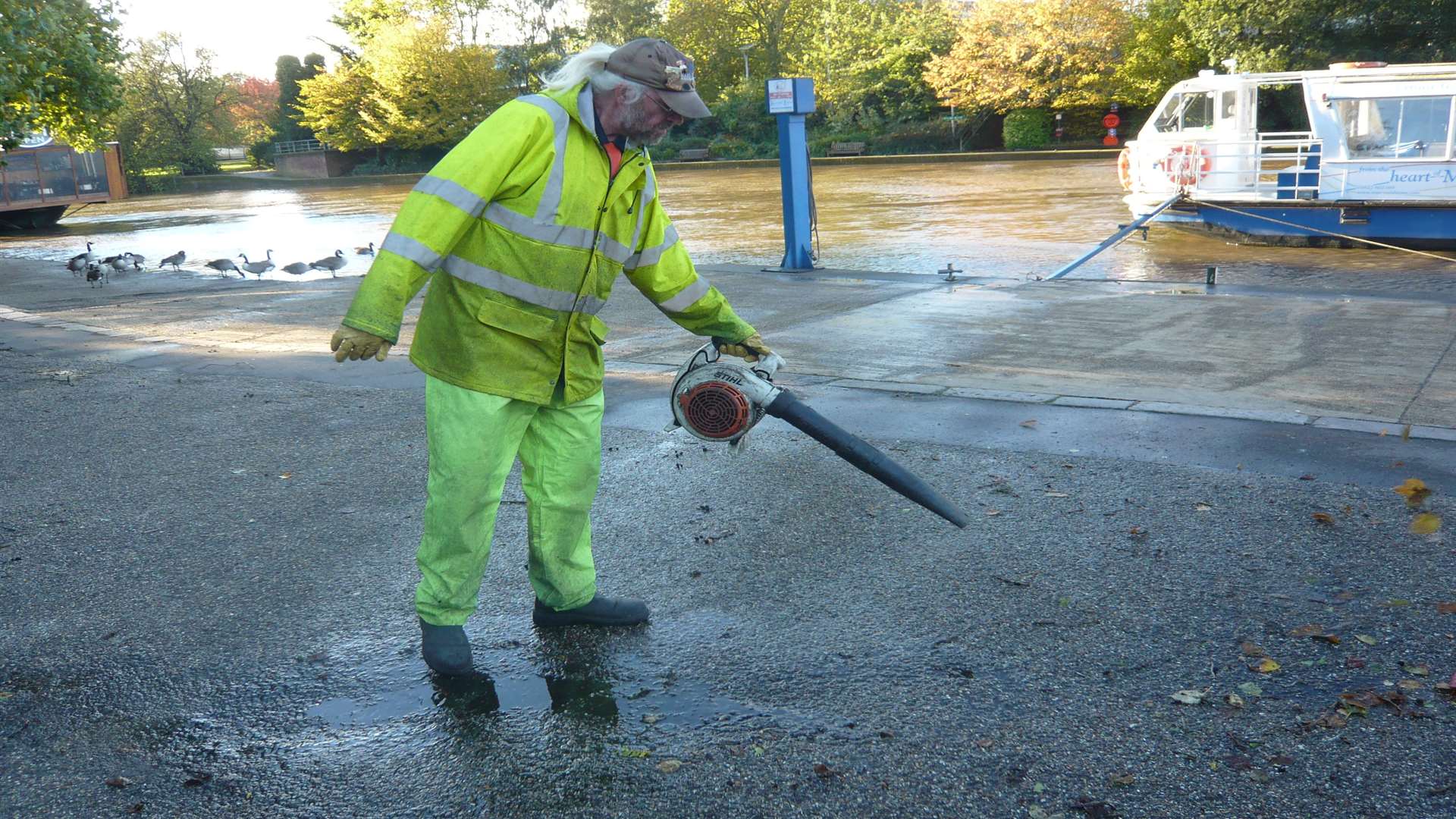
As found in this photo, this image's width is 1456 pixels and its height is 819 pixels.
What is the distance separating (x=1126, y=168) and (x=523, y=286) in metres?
17.9

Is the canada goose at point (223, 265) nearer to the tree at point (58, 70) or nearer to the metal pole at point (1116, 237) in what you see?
the tree at point (58, 70)

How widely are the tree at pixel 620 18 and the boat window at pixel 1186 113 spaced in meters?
38.4

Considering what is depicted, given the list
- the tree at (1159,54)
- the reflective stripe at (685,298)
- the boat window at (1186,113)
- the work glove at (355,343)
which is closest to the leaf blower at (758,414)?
the reflective stripe at (685,298)

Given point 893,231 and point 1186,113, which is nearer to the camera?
point 1186,113

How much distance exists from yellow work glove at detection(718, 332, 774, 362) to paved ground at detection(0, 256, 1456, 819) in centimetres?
86

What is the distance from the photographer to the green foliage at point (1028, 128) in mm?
39500

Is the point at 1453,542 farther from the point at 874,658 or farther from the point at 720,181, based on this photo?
the point at 720,181

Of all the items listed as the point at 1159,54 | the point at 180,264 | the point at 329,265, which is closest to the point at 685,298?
the point at 329,265

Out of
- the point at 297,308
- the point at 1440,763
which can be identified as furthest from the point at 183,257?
the point at 1440,763

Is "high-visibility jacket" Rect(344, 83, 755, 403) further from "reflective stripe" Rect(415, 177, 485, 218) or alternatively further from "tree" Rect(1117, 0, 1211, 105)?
"tree" Rect(1117, 0, 1211, 105)

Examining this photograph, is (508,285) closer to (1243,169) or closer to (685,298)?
(685,298)

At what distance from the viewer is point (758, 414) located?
3.72 meters

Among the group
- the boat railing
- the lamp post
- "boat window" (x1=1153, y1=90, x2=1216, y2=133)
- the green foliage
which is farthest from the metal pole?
the lamp post

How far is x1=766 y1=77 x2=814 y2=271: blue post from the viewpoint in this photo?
41.7 feet
